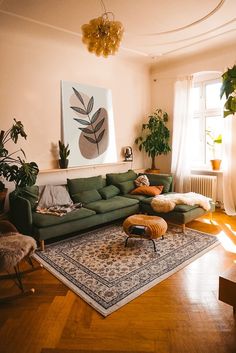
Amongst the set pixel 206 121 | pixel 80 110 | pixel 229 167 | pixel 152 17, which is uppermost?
pixel 152 17

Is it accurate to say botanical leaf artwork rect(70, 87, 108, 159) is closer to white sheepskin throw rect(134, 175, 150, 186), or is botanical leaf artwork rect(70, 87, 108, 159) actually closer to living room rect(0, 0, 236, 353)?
living room rect(0, 0, 236, 353)

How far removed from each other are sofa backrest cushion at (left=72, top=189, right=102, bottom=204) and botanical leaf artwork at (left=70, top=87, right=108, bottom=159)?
0.77 metres

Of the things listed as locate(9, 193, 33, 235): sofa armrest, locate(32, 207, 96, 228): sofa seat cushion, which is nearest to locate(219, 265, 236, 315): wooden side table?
locate(32, 207, 96, 228): sofa seat cushion

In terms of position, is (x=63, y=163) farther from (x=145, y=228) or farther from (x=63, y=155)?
(x=145, y=228)

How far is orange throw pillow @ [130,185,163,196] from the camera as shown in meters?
4.29

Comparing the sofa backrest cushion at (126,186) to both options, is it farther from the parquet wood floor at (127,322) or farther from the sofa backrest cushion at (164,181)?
the parquet wood floor at (127,322)

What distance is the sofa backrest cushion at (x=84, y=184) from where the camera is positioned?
13.2 feet

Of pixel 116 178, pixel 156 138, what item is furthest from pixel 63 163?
pixel 156 138

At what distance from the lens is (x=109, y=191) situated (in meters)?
4.23

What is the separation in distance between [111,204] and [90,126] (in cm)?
159

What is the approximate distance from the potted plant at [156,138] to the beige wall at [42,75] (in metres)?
0.72

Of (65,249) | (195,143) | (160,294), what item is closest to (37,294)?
(65,249)

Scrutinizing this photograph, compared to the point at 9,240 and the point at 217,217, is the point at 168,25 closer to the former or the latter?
the point at 217,217

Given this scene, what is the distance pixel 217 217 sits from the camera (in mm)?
4363
